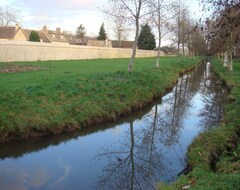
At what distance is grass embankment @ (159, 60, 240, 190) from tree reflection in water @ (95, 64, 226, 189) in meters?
0.74

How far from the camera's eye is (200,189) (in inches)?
254

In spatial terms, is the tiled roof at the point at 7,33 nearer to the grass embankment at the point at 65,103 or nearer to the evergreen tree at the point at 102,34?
the evergreen tree at the point at 102,34

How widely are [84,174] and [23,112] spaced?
14.6 feet

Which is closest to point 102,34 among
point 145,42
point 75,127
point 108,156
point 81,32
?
point 81,32

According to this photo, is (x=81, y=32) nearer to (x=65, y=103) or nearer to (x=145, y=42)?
(x=145, y=42)

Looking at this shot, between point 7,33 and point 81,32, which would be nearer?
point 7,33

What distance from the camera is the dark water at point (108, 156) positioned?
8648 mm

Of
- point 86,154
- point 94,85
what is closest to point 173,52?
point 94,85

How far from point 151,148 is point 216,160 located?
265cm

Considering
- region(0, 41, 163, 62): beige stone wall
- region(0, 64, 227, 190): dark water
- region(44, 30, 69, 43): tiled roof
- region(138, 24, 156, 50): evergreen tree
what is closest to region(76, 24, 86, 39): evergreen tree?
region(44, 30, 69, 43): tiled roof

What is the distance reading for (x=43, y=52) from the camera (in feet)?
129

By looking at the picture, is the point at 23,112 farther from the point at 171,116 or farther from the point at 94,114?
the point at 171,116

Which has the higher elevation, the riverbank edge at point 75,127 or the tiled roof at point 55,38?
the tiled roof at point 55,38

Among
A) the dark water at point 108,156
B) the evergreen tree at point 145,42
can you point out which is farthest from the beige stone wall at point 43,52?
the evergreen tree at point 145,42
